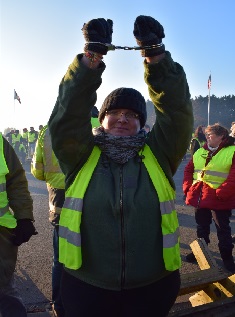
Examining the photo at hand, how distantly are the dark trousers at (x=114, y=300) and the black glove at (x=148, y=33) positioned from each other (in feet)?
3.89

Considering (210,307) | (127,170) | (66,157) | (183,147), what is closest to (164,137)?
(183,147)

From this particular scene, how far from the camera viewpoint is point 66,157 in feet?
6.16

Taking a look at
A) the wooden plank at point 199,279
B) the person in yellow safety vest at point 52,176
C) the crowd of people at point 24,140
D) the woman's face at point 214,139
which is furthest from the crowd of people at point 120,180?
the crowd of people at point 24,140

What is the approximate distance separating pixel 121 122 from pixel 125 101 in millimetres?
119

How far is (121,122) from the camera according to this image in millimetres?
2014

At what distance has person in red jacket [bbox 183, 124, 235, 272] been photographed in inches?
182

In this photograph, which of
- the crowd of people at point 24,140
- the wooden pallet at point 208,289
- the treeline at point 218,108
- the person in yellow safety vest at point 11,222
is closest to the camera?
the person in yellow safety vest at point 11,222

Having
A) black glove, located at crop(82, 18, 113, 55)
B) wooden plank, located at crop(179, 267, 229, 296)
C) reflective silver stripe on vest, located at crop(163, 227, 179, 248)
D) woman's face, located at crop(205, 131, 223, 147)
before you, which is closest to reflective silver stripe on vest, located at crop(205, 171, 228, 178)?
woman's face, located at crop(205, 131, 223, 147)

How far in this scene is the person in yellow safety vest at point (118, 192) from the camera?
1762mm

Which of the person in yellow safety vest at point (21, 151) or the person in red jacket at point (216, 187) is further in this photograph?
the person in yellow safety vest at point (21, 151)

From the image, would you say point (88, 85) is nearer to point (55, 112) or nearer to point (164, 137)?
point (55, 112)

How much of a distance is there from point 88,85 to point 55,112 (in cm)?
25

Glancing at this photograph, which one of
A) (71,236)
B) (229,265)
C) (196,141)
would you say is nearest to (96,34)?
(71,236)

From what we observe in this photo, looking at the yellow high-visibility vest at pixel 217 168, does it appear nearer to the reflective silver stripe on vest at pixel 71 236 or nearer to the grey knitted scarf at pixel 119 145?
the grey knitted scarf at pixel 119 145
